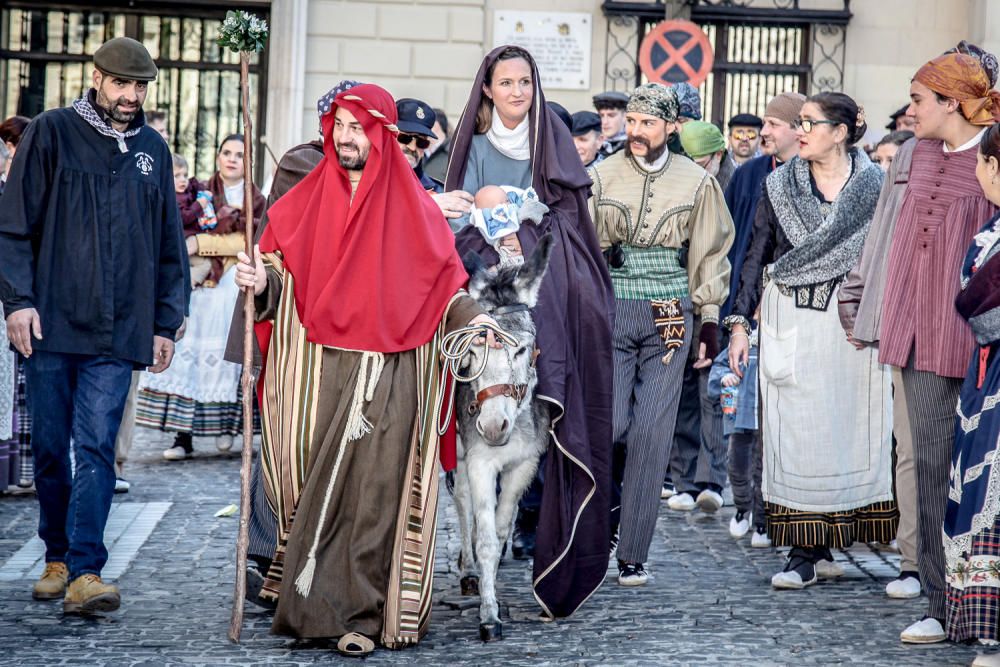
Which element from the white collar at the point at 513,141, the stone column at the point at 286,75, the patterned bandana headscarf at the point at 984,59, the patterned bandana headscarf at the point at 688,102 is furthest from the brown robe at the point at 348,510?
the stone column at the point at 286,75

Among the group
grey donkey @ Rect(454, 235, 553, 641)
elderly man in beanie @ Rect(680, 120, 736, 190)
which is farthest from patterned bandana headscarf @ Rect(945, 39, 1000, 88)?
elderly man in beanie @ Rect(680, 120, 736, 190)

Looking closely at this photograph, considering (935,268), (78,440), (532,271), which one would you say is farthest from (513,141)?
(78,440)

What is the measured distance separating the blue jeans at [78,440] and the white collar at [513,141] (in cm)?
187

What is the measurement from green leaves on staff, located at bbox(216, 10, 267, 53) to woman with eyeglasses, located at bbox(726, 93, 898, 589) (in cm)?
273

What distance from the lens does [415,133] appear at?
8008 millimetres

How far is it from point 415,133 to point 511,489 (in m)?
2.39

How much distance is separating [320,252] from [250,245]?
1.05ft

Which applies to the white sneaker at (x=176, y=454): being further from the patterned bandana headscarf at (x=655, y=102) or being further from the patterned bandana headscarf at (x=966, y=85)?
the patterned bandana headscarf at (x=966, y=85)

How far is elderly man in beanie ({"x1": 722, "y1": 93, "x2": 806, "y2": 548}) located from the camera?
27.1 ft

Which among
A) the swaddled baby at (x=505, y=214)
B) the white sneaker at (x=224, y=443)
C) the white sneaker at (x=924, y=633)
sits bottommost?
the white sneaker at (x=924, y=633)

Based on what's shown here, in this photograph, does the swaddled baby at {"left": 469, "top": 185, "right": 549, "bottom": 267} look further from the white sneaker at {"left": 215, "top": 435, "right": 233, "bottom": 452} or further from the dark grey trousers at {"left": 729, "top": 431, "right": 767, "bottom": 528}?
the white sneaker at {"left": 215, "top": 435, "right": 233, "bottom": 452}

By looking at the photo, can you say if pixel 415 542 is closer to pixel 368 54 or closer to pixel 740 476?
pixel 740 476

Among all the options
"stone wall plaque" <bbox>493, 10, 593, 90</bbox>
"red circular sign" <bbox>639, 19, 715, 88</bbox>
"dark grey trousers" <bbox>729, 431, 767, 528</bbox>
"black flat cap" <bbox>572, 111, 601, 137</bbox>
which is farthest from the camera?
"stone wall plaque" <bbox>493, 10, 593, 90</bbox>

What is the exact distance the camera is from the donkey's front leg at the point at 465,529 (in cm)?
655
